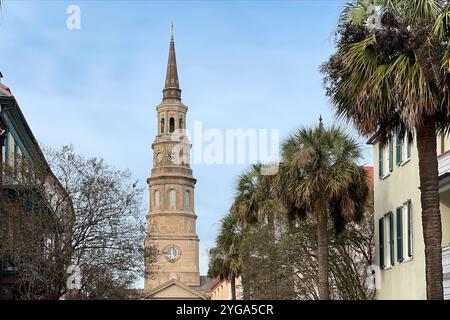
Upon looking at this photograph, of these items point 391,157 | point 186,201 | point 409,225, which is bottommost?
point 409,225

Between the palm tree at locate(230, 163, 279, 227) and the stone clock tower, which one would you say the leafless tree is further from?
the stone clock tower

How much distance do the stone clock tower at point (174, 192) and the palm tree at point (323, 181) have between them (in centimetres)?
10190

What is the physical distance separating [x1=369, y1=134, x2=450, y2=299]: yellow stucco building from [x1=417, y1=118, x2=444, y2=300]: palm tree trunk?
21.3ft

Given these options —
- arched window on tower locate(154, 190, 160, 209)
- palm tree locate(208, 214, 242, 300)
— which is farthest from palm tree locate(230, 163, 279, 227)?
arched window on tower locate(154, 190, 160, 209)

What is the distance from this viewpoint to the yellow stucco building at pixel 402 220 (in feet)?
87.6

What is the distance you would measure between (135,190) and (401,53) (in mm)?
19605

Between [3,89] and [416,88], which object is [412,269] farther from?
[3,89]

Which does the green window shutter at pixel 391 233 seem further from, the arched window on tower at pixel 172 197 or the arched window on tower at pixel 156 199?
the arched window on tower at pixel 156 199

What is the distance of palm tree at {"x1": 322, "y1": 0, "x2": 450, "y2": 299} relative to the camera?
17484mm

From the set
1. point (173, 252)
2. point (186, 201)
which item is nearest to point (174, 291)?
point (173, 252)

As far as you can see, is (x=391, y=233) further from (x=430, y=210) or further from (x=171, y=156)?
(x=171, y=156)

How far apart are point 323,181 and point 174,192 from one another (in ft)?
352

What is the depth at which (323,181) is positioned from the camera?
106 ft
